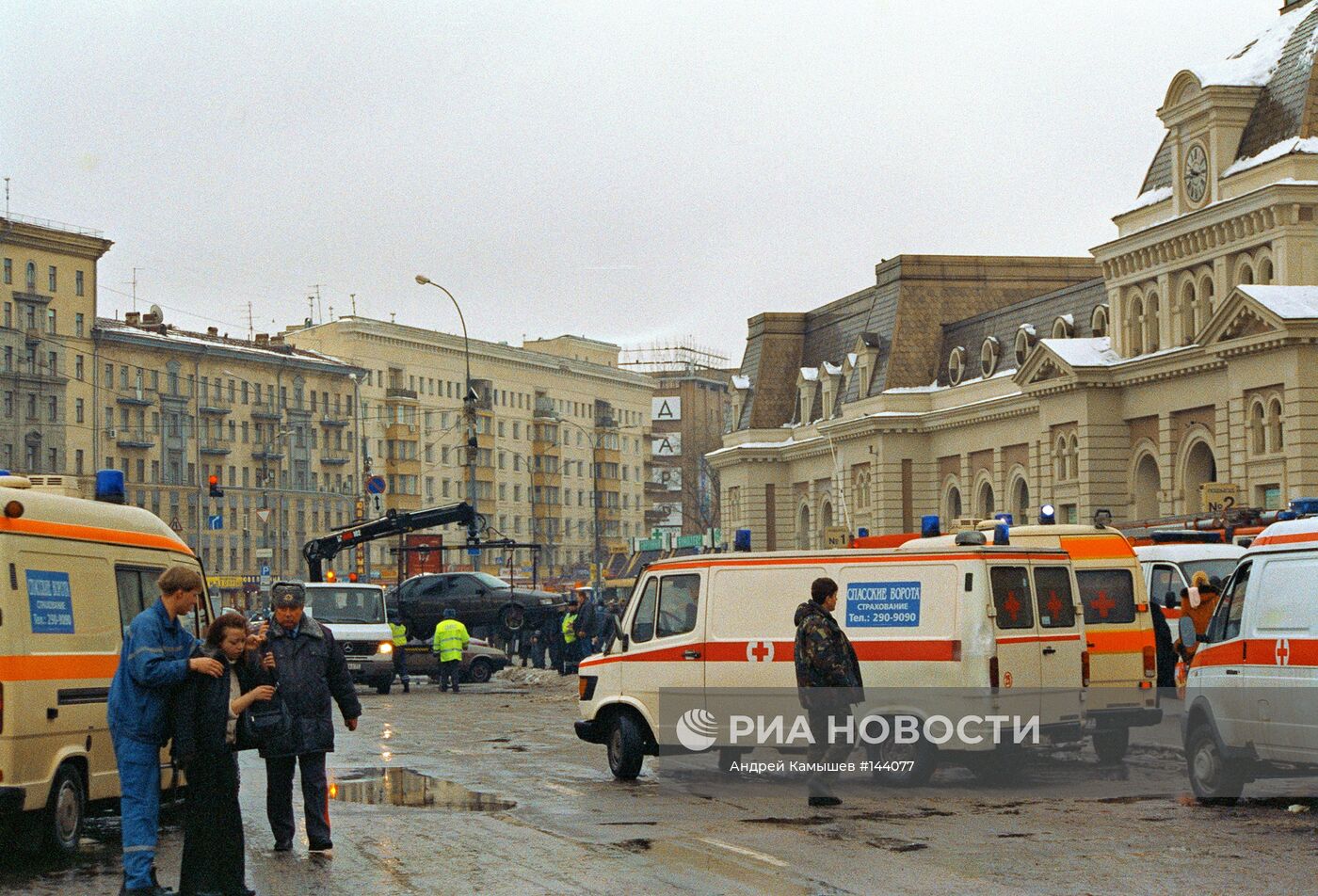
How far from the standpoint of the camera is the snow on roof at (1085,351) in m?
58.5

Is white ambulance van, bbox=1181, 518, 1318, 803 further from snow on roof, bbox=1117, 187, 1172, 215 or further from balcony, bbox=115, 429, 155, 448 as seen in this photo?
balcony, bbox=115, 429, 155, 448

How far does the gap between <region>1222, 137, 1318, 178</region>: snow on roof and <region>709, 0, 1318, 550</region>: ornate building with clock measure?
0.24ft

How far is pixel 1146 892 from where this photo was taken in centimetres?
1081

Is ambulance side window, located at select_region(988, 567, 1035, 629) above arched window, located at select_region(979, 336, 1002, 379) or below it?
below

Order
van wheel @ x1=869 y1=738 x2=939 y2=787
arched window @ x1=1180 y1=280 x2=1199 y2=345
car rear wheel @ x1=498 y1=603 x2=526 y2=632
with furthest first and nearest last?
1. arched window @ x1=1180 y1=280 x2=1199 y2=345
2. car rear wheel @ x1=498 y1=603 x2=526 y2=632
3. van wheel @ x1=869 y1=738 x2=939 y2=787

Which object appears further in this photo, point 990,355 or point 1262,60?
point 990,355

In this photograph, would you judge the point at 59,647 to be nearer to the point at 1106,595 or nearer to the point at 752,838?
the point at 752,838

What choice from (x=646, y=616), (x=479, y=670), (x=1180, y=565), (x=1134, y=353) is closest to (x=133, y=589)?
(x=646, y=616)

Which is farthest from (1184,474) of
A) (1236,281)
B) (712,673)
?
(712,673)

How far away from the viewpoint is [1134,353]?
191 ft

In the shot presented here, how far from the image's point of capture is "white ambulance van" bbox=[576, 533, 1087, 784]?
661 inches

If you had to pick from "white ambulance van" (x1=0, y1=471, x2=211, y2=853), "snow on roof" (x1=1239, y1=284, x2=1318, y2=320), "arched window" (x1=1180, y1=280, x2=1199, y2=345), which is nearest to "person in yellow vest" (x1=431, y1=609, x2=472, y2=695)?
"snow on roof" (x1=1239, y1=284, x2=1318, y2=320)

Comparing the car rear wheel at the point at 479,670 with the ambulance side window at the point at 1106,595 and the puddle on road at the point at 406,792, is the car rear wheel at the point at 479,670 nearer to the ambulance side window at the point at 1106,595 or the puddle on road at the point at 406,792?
the puddle on road at the point at 406,792

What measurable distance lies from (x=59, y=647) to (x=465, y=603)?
108ft
